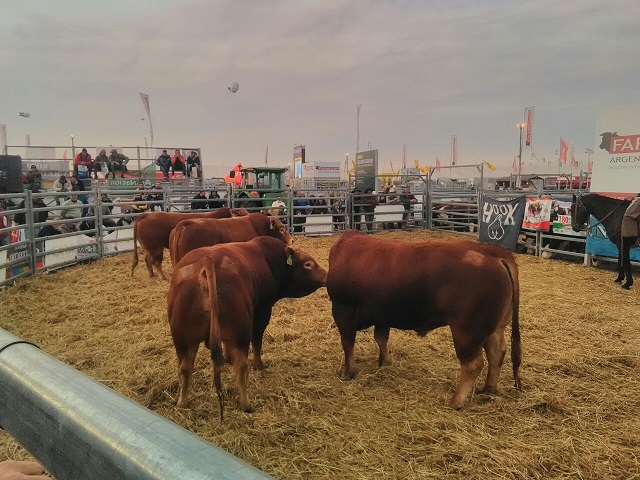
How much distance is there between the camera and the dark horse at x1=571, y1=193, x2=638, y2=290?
746 cm

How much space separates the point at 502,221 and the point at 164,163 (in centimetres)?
1120

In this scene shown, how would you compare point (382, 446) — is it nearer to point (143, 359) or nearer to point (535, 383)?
point (535, 383)

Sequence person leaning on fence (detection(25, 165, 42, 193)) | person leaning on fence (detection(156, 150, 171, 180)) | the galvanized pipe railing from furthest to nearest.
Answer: person leaning on fence (detection(156, 150, 171, 180))
person leaning on fence (detection(25, 165, 42, 193))
the galvanized pipe railing

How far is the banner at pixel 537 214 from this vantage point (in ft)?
32.5

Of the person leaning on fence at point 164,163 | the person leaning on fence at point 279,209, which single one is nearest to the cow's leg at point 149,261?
the person leaning on fence at point 279,209

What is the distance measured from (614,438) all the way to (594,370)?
1235 millimetres

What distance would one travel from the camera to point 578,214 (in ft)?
28.2

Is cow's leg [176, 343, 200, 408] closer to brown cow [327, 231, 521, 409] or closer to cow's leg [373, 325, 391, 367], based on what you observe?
brown cow [327, 231, 521, 409]

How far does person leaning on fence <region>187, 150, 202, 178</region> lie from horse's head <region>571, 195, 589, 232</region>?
495 inches

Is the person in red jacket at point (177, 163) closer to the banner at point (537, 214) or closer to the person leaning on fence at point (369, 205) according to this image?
the person leaning on fence at point (369, 205)

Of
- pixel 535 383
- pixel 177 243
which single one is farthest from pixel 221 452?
pixel 177 243

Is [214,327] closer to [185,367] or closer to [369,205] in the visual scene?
[185,367]

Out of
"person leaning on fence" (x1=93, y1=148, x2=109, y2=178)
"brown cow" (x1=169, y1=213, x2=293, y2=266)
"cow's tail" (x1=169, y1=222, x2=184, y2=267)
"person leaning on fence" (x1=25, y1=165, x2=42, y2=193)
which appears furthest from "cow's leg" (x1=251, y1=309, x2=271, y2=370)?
"person leaning on fence" (x1=93, y1=148, x2=109, y2=178)

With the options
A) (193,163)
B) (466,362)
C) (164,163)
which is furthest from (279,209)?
(466,362)
